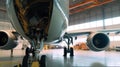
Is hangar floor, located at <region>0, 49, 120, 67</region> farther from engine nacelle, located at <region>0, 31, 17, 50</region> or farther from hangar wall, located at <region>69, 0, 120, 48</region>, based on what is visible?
hangar wall, located at <region>69, 0, 120, 48</region>

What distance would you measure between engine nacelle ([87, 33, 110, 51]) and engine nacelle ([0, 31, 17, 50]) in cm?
280

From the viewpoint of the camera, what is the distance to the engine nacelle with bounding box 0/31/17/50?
5402mm

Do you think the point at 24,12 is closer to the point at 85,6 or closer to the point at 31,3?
the point at 31,3

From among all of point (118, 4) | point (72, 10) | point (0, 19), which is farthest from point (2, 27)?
point (118, 4)

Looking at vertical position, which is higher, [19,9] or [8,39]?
[19,9]

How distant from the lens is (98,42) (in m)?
5.83

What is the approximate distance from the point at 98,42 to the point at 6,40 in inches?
135

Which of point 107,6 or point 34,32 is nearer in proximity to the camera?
Answer: point 34,32

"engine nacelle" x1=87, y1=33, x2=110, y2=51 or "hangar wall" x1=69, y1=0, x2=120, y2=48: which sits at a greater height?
"hangar wall" x1=69, y1=0, x2=120, y2=48

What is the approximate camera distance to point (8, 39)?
5.39 m

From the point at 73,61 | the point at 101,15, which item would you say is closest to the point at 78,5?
the point at 101,15

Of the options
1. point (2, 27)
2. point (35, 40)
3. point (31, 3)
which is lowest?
point (35, 40)

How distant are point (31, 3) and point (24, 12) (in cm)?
24

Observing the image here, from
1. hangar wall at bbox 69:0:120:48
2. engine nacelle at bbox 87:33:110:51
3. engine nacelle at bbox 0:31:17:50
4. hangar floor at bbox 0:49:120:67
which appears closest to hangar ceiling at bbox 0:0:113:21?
hangar wall at bbox 69:0:120:48
